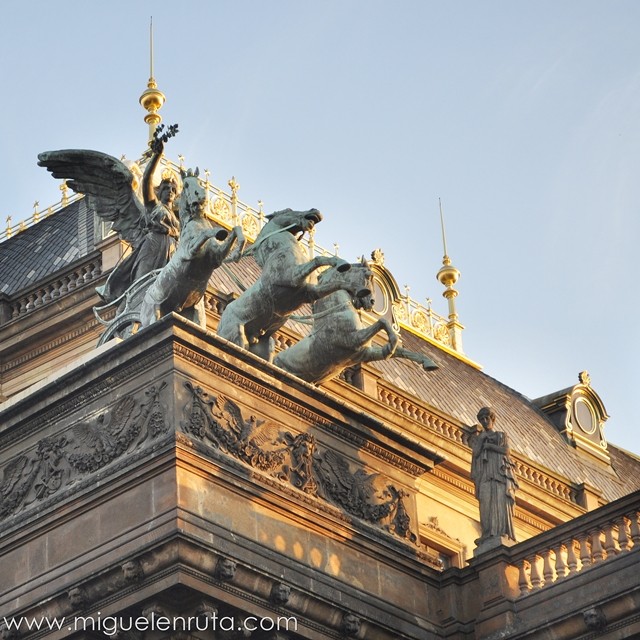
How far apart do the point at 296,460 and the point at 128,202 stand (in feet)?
20.9

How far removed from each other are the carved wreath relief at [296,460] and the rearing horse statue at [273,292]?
75.4 inches

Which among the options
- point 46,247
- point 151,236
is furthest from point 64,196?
point 151,236

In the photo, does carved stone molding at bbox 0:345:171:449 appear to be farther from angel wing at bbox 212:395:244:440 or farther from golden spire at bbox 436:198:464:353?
golden spire at bbox 436:198:464:353

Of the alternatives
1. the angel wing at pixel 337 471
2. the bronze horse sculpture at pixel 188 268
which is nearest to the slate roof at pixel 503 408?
the bronze horse sculpture at pixel 188 268

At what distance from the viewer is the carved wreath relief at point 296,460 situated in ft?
103

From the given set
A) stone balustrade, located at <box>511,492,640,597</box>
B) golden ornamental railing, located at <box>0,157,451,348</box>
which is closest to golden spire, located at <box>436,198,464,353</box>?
golden ornamental railing, located at <box>0,157,451,348</box>

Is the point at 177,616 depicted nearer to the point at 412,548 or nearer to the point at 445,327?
the point at 412,548

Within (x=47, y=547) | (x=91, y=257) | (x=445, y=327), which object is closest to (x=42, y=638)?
(x=47, y=547)

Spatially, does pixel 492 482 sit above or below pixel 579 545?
above

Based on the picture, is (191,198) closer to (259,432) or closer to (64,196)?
(259,432)

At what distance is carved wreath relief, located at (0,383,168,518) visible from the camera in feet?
103

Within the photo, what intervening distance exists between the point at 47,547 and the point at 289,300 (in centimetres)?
525

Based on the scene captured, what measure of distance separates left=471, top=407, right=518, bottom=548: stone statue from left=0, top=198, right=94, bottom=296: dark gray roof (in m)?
11.8

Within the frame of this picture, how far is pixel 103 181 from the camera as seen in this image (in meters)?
37.1
